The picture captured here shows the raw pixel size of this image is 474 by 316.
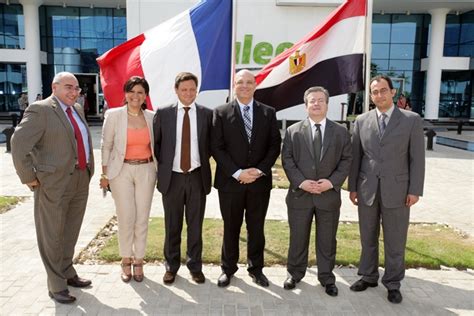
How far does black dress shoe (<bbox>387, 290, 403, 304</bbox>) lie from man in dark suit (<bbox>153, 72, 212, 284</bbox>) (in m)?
2.13

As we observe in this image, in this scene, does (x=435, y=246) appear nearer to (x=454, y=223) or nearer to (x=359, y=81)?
(x=454, y=223)

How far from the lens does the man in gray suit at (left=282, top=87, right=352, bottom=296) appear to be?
14.0ft

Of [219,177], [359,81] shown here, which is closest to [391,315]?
[219,177]

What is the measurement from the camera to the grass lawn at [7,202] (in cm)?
771

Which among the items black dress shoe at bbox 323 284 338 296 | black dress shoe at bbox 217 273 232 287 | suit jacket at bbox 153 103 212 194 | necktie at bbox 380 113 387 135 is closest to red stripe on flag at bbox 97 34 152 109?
suit jacket at bbox 153 103 212 194

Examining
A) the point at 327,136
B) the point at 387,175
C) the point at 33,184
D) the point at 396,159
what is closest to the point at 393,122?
the point at 396,159

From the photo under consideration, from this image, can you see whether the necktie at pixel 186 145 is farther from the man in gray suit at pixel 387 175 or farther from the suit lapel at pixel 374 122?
the suit lapel at pixel 374 122

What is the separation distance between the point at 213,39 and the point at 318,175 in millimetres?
2628

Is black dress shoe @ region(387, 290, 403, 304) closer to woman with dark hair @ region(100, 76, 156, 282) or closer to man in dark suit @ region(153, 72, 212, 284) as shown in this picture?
man in dark suit @ region(153, 72, 212, 284)

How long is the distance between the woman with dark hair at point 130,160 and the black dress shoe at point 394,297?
2.67 m

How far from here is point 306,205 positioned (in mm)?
4395

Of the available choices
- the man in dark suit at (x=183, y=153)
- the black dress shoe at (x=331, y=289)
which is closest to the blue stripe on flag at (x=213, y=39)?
the man in dark suit at (x=183, y=153)

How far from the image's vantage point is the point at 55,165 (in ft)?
13.0

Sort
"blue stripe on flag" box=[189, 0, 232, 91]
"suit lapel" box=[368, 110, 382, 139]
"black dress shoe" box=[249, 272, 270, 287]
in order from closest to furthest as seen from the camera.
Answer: "suit lapel" box=[368, 110, 382, 139]
"black dress shoe" box=[249, 272, 270, 287]
"blue stripe on flag" box=[189, 0, 232, 91]
